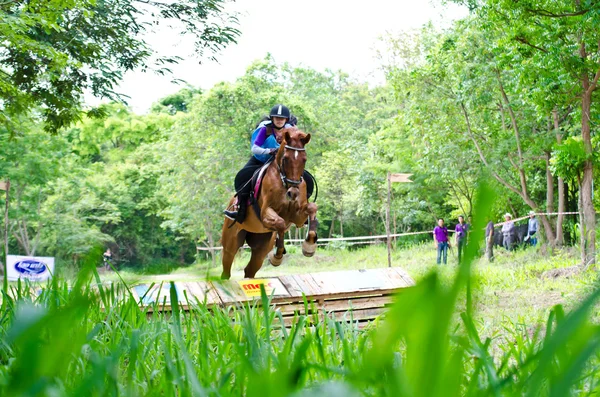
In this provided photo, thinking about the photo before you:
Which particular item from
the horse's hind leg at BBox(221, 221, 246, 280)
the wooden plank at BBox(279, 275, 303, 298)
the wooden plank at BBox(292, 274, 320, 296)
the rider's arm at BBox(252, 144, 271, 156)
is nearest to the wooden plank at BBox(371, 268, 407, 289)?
the wooden plank at BBox(292, 274, 320, 296)

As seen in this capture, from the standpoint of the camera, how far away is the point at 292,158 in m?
7.64

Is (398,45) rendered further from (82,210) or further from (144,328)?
(144,328)

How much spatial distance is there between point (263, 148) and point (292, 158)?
0.90 metres

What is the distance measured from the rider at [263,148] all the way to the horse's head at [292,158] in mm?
395

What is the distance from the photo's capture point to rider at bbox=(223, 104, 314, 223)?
812 cm

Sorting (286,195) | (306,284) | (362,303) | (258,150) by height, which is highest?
(258,150)

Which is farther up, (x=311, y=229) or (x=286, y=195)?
(x=286, y=195)

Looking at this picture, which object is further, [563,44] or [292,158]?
[563,44]

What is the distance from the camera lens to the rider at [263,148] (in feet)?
26.6

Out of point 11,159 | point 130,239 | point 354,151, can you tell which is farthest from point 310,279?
point 130,239

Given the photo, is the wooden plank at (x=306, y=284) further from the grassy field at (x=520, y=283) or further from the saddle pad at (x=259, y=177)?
the saddle pad at (x=259, y=177)

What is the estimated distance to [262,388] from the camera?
1.42 feet

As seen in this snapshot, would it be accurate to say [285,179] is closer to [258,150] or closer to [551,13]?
[258,150]

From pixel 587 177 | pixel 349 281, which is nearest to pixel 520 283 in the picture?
pixel 587 177
